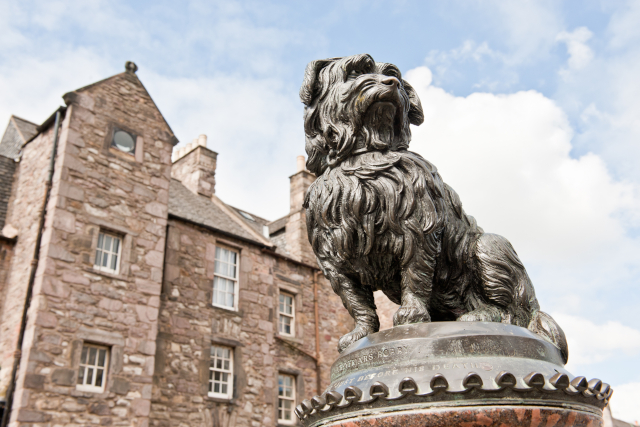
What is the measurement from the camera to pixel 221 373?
46.1 ft

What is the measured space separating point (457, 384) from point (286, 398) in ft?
45.9

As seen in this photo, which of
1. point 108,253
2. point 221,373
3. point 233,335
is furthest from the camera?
point 233,335

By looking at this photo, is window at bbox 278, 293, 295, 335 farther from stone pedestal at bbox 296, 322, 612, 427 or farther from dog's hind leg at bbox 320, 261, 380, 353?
stone pedestal at bbox 296, 322, 612, 427

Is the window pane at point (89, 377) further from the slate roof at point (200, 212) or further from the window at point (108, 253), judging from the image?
the slate roof at point (200, 212)

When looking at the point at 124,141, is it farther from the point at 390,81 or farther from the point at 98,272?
the point at 390,81

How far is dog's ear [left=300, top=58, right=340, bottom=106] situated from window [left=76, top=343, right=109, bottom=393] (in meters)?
9.88

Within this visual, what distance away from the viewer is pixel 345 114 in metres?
2.98

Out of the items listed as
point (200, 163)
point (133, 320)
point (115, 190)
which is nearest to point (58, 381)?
point (133, 320)

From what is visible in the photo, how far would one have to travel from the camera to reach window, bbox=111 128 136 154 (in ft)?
44.7

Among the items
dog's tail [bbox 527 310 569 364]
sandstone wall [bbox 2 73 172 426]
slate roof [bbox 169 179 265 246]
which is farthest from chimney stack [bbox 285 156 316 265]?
dog's tail [bbox 527 310 569 364]

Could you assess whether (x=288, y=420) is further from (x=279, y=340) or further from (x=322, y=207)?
(x=322, y=207)

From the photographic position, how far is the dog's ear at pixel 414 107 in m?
3.34

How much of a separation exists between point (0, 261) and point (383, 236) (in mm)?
12326

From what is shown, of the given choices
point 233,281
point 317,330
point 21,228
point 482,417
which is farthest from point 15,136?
point 482,417
